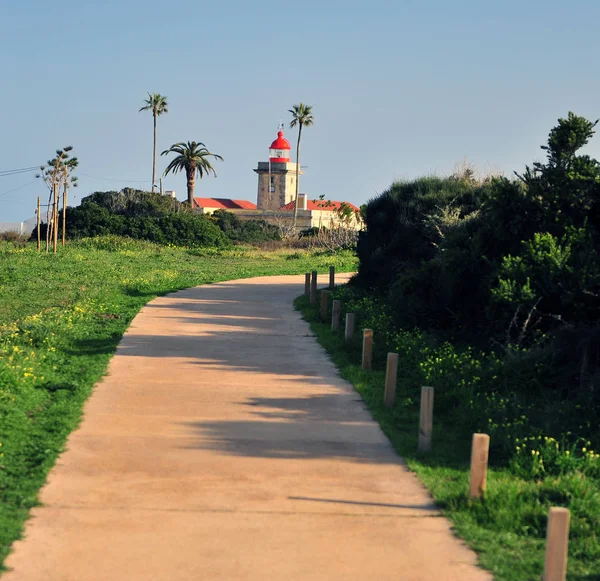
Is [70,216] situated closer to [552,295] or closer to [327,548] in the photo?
[552,295]

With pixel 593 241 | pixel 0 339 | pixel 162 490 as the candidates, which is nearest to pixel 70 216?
pixel 0 339

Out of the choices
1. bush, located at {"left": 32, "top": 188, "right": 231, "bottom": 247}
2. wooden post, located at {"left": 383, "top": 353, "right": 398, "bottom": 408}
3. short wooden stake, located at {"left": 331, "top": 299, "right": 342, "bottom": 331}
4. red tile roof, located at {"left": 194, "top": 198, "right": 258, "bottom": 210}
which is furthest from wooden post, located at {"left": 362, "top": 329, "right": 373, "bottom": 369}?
red tile roof, located at {"left": 194, "top": 198, "right": 258, "bottom": 210}

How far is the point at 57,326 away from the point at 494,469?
1060 centimetres

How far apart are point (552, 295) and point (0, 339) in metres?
8.97

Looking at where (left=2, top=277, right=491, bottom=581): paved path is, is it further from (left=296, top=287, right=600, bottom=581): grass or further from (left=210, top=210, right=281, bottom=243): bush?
(left=210, top=210, right=281, bottom=243): bush

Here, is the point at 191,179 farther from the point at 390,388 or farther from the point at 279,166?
the point at 390,388

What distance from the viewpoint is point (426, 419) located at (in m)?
9.43

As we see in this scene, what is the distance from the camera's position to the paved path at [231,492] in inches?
249

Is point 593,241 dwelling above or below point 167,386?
above

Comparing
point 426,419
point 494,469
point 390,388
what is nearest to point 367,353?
point 390,388

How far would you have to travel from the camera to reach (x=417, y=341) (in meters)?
15.3

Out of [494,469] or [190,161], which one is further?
[190,161]

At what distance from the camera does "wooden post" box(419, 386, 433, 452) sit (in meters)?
9.39

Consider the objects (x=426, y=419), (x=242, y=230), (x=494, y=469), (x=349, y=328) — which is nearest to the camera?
(x=494, y=469)
